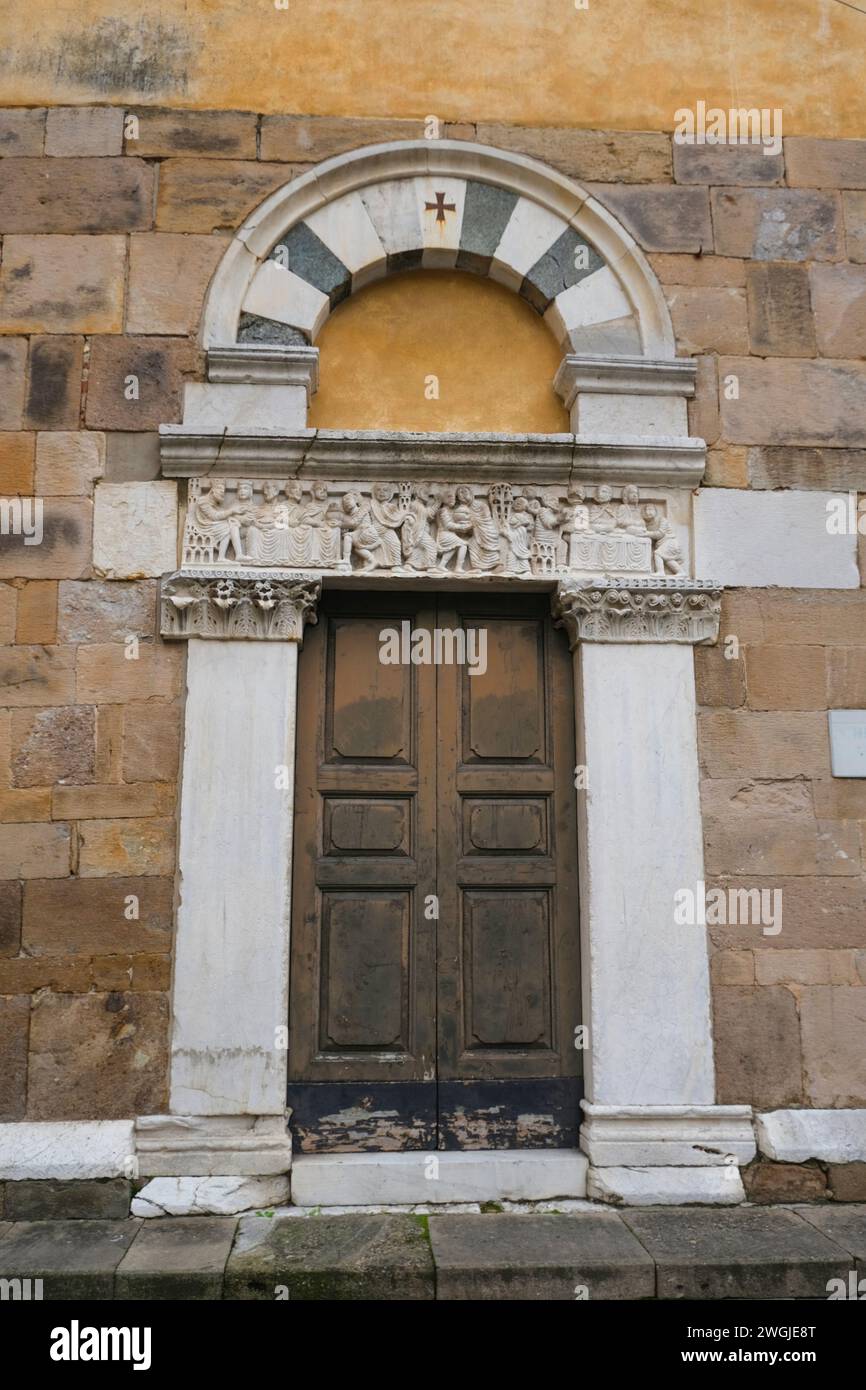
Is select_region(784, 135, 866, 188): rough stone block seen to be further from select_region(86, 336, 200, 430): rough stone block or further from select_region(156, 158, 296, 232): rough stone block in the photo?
select_region(86, 336, 200, 430): rough stone block

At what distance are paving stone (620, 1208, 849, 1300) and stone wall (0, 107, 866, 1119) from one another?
61cm

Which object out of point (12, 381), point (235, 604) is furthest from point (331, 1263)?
point (12, 381)

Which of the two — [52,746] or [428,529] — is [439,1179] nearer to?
[52,746]

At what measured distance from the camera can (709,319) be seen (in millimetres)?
5180

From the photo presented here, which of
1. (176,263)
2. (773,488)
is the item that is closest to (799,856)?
(773,488)

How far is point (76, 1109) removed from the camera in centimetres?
442

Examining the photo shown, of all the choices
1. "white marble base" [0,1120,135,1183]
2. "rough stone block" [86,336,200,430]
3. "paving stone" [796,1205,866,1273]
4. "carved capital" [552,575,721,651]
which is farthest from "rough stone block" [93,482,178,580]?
"paving stone" [796,1205,866,1273]

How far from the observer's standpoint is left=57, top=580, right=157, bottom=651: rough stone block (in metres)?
4.76

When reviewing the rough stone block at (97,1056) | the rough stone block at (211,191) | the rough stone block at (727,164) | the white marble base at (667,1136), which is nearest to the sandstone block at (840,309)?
the rough stone block at (727,164)

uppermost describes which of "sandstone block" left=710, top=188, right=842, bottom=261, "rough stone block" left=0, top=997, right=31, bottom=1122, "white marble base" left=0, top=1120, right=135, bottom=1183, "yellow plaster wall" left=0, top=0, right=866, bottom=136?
"yellow plaster wall" left=0, top=0, right=866, bottom=136

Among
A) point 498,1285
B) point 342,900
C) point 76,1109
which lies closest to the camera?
point 498,1285

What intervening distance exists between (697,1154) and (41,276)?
15.2 feet

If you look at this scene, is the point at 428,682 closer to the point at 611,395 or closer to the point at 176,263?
the point at 611,395

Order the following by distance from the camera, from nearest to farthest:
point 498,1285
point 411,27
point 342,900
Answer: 1. point 498,1285
2. point 342,900
3. point 411,27
